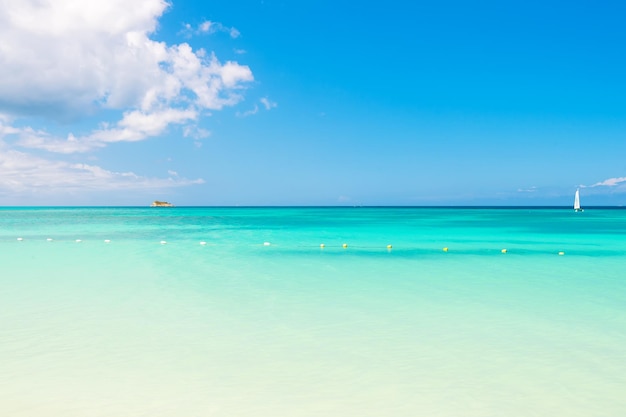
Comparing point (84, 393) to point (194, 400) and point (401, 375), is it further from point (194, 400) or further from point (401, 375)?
point (401, 375)

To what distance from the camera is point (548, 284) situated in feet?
44.7

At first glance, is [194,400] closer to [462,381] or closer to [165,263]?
[462,381]

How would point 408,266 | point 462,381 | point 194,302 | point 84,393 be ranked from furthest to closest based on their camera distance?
point 408,266
point 194,302
point 462,381
point 84,393

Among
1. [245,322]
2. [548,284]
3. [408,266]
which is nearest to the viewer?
[245,322]

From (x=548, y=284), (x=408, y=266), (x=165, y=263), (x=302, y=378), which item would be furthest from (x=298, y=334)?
(x=165, y=263)

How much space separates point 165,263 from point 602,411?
15.3 m

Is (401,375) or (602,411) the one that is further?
(401,375)

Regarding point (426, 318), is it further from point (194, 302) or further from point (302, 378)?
point (194, 302)

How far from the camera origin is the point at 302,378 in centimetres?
629

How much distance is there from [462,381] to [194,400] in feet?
10.7

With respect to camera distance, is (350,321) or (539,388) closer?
(539,388)

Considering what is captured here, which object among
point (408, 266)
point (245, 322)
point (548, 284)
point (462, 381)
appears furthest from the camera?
point (408, 266)

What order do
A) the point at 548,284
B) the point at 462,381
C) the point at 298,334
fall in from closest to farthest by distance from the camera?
1. the point at 462,381
2. the point at 298,334
3. the point at 548,284

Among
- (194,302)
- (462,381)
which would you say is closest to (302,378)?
(462,381)
